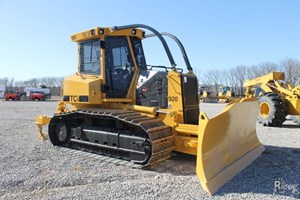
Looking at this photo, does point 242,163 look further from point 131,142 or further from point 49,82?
point 49,82

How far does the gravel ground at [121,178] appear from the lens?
4.76m

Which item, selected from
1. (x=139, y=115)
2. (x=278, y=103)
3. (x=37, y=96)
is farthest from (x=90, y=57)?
(x=37, y=96)

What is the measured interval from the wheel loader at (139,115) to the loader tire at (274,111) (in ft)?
18.3

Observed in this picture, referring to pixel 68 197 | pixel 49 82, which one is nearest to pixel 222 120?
pixel 68 197

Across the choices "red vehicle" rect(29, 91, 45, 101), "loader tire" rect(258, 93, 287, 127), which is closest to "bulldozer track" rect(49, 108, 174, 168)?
"loader tire" rect(258, 93, 287, 127)

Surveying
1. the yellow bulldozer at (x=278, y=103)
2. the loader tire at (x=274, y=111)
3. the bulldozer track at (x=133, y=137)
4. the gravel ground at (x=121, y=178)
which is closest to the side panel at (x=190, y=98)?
the bulldozer track at (x=133, y=137)

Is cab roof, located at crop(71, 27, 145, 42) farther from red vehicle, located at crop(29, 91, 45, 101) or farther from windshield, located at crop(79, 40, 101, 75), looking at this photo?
red vehicle, located at crop(29, 91, 45, 101)

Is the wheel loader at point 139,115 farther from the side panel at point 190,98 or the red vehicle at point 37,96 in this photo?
the red vehicle at point 37,96

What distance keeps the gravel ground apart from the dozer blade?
0.55 feet

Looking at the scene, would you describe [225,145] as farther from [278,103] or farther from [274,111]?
[278,103]

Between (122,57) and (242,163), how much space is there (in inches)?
143

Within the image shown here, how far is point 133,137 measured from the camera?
21.1ft

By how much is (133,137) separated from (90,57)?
8.83 ft

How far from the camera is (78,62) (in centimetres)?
841
